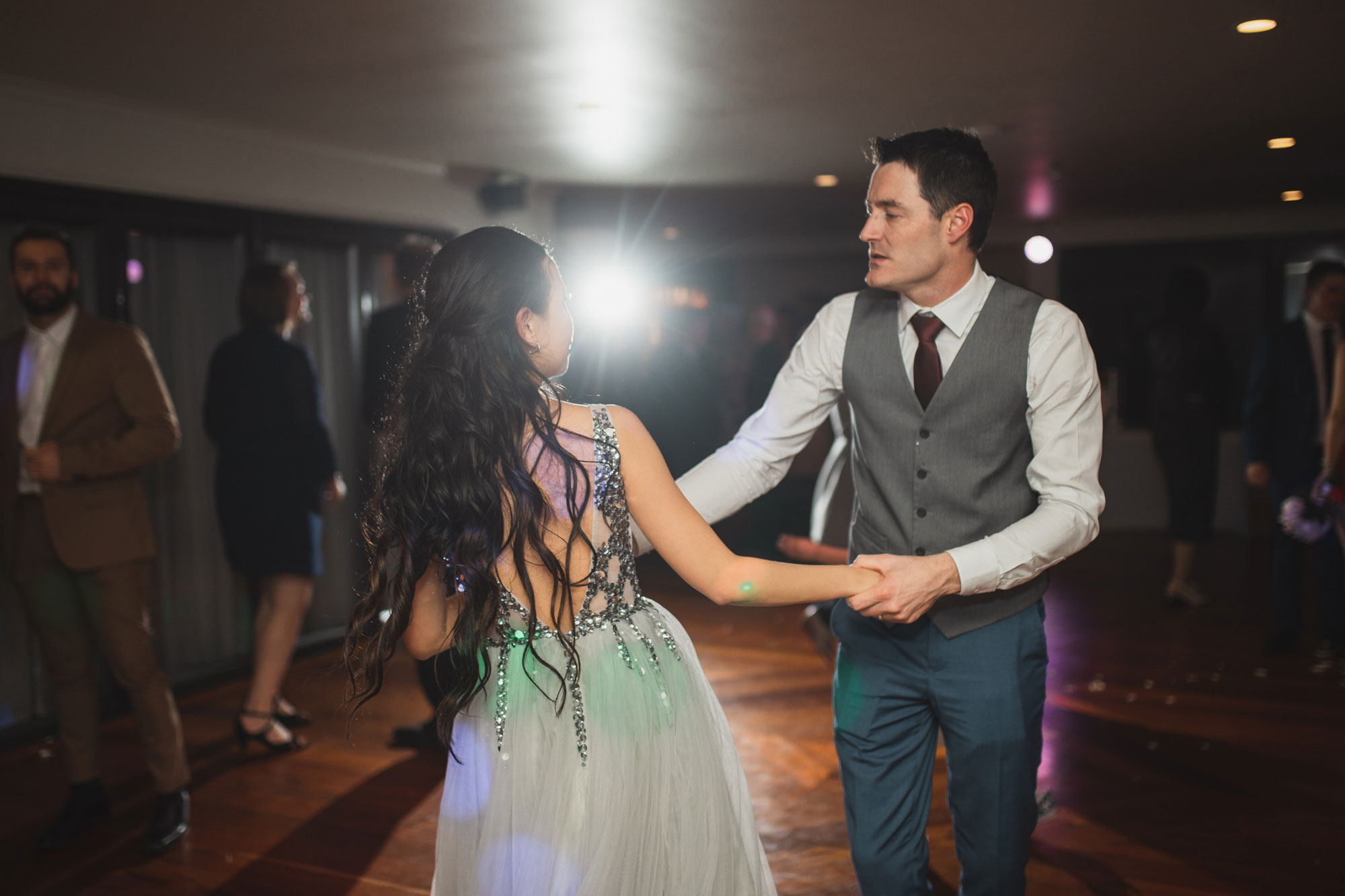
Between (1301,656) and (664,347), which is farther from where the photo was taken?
(664,347)

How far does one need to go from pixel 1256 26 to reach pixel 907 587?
284 cm

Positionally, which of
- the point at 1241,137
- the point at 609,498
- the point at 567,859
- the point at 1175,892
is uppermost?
the point at 1241,137

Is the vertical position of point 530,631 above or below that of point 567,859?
above

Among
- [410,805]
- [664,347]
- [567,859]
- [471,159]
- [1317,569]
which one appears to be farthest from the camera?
[471,159]

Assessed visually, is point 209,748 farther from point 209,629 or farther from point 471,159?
point 471,159

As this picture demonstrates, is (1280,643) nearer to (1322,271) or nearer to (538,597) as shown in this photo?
(1322,271)

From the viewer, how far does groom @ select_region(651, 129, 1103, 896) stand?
171 centimetres

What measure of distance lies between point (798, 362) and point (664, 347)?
3417 millimetres

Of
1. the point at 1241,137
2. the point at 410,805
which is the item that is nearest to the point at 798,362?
the point at 410,805

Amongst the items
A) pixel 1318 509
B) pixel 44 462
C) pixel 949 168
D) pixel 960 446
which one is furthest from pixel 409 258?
pixel 1318 509

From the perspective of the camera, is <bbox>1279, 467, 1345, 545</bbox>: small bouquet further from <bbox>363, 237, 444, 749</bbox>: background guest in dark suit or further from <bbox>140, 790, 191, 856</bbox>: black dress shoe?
<bbox>140, 790, 191, 856</bbox>: black dress shoe

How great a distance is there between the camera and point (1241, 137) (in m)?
5.38

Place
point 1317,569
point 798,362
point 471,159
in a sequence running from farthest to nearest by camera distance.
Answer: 1. point 471,159
2. point 1317,569
3. point 798,362

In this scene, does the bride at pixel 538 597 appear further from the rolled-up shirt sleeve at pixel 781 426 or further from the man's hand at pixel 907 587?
the rolled-up shirt sleeve at pixel 781 426
